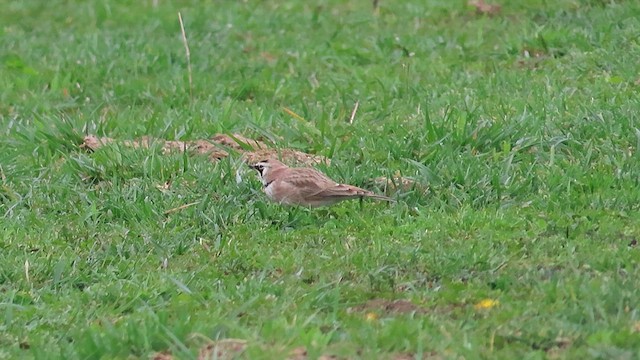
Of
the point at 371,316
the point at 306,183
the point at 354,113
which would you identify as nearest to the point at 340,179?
the point at 306,183

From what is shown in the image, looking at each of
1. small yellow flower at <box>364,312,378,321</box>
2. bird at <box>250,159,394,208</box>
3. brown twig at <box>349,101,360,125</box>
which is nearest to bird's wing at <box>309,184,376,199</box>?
bird at <box>250,159,394,208</box>

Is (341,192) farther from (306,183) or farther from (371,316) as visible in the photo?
(371,316)

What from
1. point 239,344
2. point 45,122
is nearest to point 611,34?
point 45,122

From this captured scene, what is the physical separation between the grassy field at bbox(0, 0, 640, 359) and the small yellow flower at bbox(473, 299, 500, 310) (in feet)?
0.05

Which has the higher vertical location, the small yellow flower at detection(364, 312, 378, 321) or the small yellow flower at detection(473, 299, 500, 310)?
the small yellow flower at detection(473, 299, 500, 310)

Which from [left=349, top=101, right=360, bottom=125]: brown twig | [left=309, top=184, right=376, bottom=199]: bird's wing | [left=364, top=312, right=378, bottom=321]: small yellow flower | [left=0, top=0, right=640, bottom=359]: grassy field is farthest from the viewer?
[left=349, top=101, right=360, bottom=125]: brown twig

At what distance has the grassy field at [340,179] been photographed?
521cm

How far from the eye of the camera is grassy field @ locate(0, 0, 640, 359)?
521 cm

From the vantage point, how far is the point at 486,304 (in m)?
5.45

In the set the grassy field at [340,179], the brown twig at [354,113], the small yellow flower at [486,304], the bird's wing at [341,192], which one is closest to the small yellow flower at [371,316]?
the grassy field at [340,179]

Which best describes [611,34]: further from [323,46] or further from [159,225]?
[159,225]

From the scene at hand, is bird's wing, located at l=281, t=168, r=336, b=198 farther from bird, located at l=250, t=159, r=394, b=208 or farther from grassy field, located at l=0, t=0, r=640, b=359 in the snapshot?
grassy field, located at l=0, t=0, r=640, b=359

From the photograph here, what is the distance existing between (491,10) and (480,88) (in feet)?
9.61

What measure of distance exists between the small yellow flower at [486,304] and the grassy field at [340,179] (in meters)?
0.02
